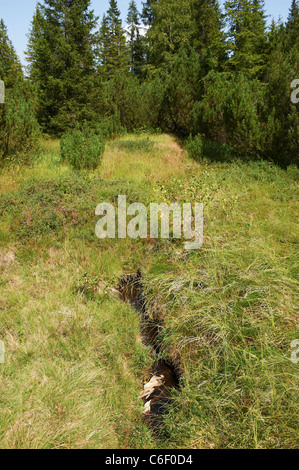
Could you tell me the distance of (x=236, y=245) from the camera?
159 inches

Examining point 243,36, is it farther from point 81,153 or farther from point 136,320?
point 136,320

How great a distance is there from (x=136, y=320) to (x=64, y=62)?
9.83 meters

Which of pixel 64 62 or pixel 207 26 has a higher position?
pixel 207 26

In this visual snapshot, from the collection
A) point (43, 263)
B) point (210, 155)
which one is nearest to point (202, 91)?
point (210, 155)

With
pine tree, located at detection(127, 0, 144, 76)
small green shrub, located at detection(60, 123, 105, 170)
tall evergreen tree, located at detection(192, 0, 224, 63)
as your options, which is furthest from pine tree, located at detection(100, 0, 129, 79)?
small green shrub, located at detection(60, 123, 105, 170)

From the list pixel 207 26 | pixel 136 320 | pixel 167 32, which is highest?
pixel 167 32

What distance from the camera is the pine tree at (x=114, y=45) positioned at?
32.0 meters

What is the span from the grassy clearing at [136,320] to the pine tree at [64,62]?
5102 mm

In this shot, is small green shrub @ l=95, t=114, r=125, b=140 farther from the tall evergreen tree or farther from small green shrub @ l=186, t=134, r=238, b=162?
the tall evergreen tree

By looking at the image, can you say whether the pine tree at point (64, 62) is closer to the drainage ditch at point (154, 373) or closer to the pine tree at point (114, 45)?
the drainage ditch at point (154, 373)

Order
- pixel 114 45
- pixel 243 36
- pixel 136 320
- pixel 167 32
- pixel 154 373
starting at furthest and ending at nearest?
pixel 114 45 < pixel 167 32 < pixel 243 36 < pixel 136 320 < pixel 154 373

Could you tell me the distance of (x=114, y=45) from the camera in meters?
32.8

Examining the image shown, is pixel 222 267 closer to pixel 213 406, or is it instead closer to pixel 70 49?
pixel 213 406

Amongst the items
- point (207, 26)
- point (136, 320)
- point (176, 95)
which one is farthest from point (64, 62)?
point (207, 26)
